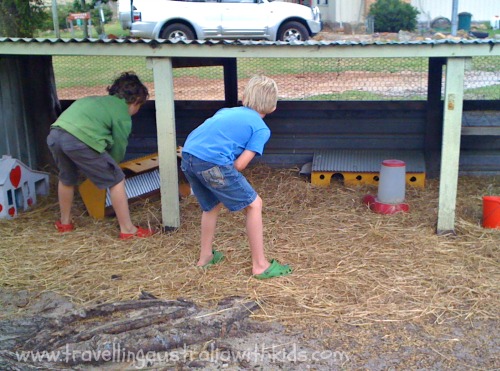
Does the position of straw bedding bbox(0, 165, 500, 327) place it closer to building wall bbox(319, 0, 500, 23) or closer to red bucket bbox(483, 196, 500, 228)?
red bucket bbox(483, 196, 500, 228)

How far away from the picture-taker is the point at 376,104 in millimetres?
7082

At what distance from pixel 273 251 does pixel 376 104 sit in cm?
294

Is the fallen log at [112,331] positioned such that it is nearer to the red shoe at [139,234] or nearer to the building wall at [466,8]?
the red shoe at [139,234]

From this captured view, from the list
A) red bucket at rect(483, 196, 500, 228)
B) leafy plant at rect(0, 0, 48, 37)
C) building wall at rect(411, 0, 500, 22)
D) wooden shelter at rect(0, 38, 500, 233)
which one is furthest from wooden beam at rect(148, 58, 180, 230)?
building wall at rect(411, 0, 500, 22)

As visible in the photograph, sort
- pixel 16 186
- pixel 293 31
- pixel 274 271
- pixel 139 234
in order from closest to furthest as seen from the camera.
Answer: pixel 274 271 → pixel 139 234 → pixel 16 186 → pixel 293 31

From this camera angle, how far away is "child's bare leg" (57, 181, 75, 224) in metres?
5.24

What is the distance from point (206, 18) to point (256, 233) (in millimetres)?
10870

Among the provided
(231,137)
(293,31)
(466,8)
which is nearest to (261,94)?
(231,137)

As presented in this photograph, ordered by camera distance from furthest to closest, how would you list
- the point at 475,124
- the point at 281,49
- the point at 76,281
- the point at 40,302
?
the point at 475,124
the point at 281,49
the point at 76,281
the point at 40,302

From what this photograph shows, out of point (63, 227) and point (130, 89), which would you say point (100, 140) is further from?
point (63, 227)

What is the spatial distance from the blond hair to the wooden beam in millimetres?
1217

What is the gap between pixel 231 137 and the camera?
3967 millimetres

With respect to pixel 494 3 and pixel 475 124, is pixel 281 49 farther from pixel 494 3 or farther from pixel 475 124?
pixel 494 3

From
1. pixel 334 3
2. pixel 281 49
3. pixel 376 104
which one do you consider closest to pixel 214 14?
pixel 376 104
